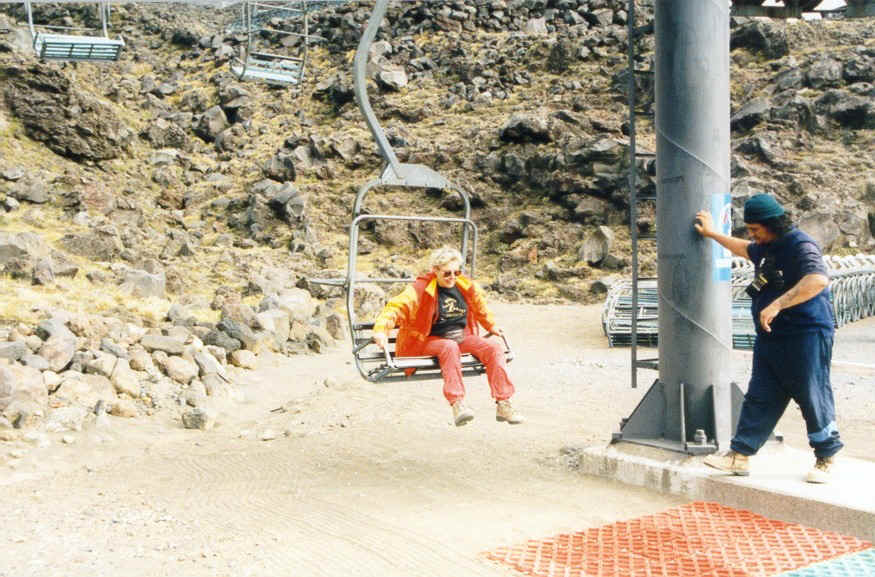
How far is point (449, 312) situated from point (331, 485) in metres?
→ 1.40

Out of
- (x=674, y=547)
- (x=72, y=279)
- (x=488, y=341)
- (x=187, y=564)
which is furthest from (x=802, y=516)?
(x=72, y=279)

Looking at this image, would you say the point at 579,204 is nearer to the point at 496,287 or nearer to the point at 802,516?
the point at 496,287

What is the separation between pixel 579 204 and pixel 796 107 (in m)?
6.94

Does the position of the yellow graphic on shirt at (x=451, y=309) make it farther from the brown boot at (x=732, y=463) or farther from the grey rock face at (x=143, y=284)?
the grey rock face at (x=143, y=284)

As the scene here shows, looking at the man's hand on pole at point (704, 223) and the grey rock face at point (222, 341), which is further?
the grey rock face at point (222, 341)

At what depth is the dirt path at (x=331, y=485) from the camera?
4355 mm

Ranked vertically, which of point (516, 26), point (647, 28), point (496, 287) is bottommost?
point (496, 287)

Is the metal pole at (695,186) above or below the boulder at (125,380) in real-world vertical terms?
above

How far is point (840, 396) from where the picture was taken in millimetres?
8508

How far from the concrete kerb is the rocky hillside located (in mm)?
5283

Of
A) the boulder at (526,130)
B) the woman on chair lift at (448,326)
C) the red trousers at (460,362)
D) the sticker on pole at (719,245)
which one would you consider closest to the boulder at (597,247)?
the boulder at (526,130)

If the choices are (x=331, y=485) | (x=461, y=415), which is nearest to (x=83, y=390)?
(x=331, y=485)

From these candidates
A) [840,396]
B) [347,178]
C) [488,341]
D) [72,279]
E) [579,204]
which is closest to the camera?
[488,341]

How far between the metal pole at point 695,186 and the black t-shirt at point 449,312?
142 centimetres
